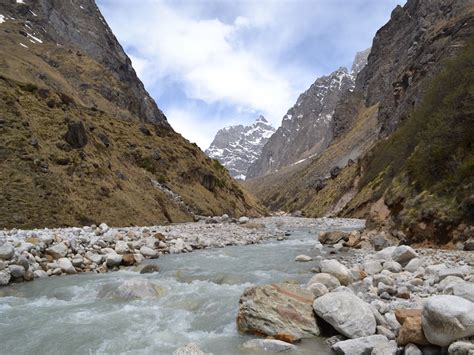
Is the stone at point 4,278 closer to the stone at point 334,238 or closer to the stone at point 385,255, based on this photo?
the stone at point 385,255

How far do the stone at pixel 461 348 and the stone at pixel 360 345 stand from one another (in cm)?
117

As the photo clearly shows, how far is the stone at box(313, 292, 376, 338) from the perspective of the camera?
7.95 metres

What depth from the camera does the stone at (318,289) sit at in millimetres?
10148

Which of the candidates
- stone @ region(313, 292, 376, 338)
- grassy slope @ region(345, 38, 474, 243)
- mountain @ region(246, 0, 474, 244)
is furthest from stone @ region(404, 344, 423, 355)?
grassy slope @ region(345, 38, 474, 243)

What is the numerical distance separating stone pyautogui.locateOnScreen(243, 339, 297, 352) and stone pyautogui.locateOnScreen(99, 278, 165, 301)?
459 centimetres

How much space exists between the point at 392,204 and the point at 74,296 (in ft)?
60.8

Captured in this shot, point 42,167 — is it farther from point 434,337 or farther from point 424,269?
point 434,337

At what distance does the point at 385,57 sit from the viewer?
159125 mm

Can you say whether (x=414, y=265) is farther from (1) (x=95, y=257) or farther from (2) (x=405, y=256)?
(1) (x=95, y=257)

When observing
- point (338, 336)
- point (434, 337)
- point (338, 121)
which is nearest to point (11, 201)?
point (338, 336)

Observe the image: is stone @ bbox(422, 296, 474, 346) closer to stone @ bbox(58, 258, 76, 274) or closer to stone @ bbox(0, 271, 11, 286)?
stone @ bbox(0, 271, 11, 286)

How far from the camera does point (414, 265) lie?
1284 centimetres

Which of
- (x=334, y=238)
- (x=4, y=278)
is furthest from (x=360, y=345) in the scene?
(x=334, y=238)

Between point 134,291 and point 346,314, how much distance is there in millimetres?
6510
